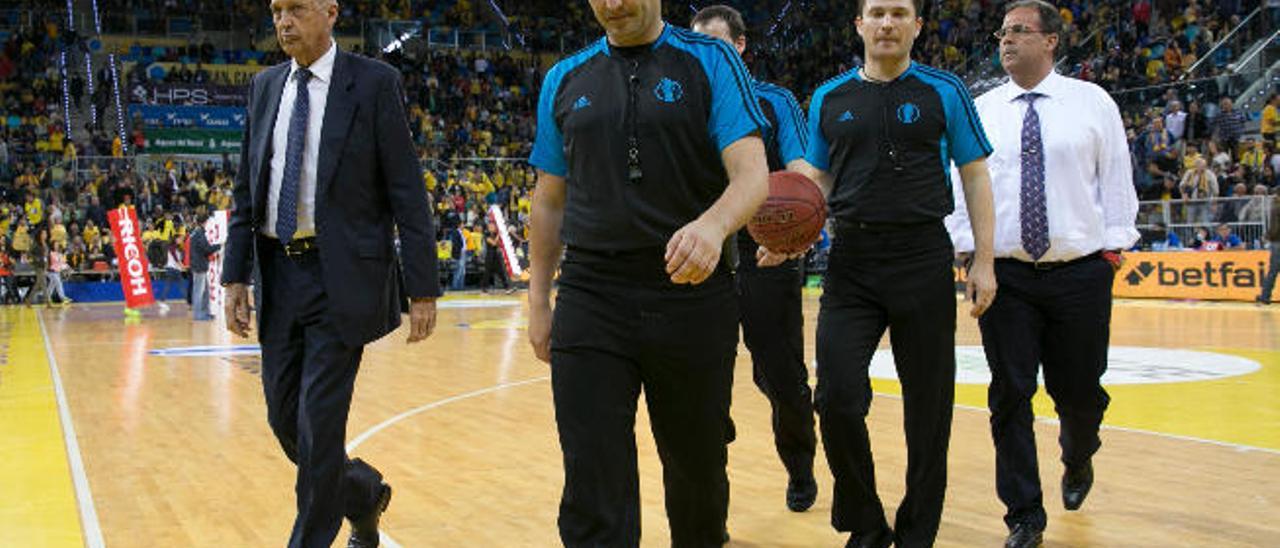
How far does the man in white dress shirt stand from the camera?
4699mm

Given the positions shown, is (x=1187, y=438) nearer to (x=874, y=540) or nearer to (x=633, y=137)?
(x=874, y=540)

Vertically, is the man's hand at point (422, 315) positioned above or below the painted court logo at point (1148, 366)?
above

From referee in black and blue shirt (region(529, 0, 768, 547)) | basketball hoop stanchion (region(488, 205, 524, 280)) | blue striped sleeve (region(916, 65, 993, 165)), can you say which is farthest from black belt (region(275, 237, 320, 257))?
basketball hoop stanchion (region(488, 205, 524, 280))

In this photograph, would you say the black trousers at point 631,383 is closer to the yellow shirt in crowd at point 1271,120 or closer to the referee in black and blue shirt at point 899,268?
the referee in black and blue shirt at point 899,268

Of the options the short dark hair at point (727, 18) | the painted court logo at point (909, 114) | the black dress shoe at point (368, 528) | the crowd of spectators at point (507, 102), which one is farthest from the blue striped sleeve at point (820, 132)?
the crowd of spectators at point (507, 102)

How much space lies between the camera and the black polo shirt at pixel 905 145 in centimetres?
422

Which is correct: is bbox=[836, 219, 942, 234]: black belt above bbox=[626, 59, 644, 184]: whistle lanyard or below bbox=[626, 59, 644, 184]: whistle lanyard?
below

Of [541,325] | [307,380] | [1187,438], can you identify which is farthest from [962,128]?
[1187,438]

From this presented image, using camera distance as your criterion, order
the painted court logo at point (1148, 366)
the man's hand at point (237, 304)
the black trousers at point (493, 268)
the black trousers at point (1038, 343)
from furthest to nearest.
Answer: the black trousers at point (493, 268)
the painted court logo at point (1148, 366)
the black trousers at point (1038, 343)
the man's hand at point (237, 304)

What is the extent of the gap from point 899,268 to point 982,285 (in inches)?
12.6

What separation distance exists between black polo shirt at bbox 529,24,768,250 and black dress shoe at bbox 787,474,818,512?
241 centimetres

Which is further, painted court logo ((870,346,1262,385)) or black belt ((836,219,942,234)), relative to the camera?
painted court logo ((870,346,1262,385))

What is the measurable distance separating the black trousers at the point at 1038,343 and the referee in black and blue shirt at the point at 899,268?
0.41 m

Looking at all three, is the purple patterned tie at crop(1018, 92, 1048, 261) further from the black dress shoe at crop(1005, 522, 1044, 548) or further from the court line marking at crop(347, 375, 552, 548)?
the court line marking at crop(347, 375, 552, 548)
